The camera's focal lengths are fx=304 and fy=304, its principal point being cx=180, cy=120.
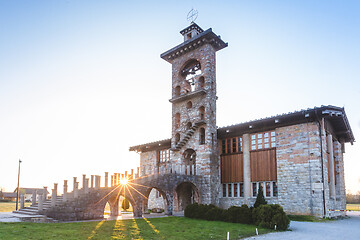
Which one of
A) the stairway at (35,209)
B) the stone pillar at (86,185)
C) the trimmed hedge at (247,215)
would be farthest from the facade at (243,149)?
the stairway at (35,209)

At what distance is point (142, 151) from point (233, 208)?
67.8 feet

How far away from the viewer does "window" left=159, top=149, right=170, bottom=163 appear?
118ft

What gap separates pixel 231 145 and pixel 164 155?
9.65 m

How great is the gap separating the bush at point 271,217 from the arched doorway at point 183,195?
1135 cm

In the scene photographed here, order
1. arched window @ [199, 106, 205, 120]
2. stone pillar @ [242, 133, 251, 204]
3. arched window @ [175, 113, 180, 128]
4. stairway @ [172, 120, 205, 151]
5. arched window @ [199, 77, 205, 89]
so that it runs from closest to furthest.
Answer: stone pillar @ [242, 133, 251, 204]
stairway @ [172, 120, 205, 151]
arched window @ [199, 106, 205, 120]
arched window @ [199, 77, 205, 89]
arched window @ [175, 113, 180, 128]

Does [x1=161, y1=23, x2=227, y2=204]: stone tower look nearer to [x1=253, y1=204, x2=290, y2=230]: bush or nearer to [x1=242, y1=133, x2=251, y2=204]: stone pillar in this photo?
[x1=242, y1=133, x2=251, y2=204]: stone pillar

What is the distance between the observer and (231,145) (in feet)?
98.1

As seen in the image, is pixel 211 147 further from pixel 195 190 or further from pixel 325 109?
pixel 325 109

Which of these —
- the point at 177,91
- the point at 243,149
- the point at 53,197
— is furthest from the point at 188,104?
the point at 53,197

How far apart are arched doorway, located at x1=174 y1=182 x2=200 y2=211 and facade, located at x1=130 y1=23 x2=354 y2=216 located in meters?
0.04

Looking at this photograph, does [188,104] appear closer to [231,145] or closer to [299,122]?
[231,145]

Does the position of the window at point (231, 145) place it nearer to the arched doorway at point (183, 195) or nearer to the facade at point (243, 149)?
the facade at point (243, 149)

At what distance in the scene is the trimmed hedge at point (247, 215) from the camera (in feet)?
58.1

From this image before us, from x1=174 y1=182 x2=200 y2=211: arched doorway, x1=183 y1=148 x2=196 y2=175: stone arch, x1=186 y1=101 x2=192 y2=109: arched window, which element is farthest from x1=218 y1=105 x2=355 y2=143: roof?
x1=174 y1=182 x2=200 y2=211: arched doorway
